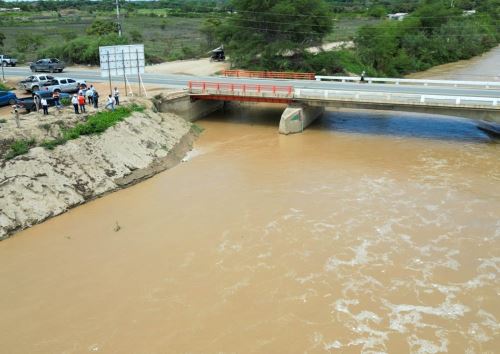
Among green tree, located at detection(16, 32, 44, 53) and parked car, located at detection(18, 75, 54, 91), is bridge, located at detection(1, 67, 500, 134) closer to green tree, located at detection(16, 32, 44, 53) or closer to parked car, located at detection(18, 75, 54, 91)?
parked car, located at detection(18, 75, 54, 91)

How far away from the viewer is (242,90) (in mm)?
33969

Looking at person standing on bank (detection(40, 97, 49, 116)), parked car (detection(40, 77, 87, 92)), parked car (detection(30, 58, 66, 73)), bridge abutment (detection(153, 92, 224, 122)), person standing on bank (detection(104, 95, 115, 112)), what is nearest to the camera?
person standing on bank (detection(40, 97, 49, 116))

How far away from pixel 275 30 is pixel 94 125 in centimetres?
2870

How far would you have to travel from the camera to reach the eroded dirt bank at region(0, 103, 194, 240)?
65.6 feet

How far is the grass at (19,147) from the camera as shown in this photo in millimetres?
21859

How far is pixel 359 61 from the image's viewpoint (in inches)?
2206

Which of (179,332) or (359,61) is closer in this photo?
(179,332)

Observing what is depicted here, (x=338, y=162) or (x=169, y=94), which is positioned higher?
(x=169, y=94)

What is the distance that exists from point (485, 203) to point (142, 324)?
15864 millimetres

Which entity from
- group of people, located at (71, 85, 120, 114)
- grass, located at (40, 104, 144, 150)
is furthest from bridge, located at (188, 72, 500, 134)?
group of people, located at (71, 85, 120, 114)

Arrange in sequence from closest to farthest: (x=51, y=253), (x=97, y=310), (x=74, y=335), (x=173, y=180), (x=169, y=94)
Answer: (x=74, y=335) < (x=97, y=310) < (x=51, y=253) < (x=173, y=180) < (x=169, y=94)

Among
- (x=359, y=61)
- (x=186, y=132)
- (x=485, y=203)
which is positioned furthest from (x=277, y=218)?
(x=359, y=61)

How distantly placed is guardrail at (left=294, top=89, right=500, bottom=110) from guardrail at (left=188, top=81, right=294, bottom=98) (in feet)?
3.10

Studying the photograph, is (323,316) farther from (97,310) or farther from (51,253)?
(51,253)
